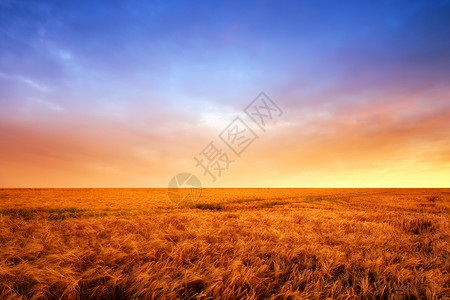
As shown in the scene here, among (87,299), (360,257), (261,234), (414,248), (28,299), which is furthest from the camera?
(261,234)

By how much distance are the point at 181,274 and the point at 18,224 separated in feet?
25.2

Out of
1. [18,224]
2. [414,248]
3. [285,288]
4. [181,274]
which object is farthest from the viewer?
[18,224]

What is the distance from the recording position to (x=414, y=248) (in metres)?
5.53

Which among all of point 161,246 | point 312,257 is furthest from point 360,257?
point 161,246

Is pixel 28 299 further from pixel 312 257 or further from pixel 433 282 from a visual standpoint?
pixel 433 282

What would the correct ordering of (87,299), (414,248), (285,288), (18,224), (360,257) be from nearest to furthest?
(87,299) → (285,288) → (360,257) → (414,248) → (18,224)

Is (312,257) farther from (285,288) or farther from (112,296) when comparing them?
(112,296)

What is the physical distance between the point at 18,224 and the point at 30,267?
20.2 ft

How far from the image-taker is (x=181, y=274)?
3.29 m

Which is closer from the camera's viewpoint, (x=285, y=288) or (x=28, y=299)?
(x=28, y=299)

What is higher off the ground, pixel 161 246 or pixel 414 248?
pixel 161 246

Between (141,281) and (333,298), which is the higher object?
(141,281)

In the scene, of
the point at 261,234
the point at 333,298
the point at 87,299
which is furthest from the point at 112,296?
the point at 261,234

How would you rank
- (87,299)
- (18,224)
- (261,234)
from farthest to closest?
(18,224) < (261,234) < (87,299)
